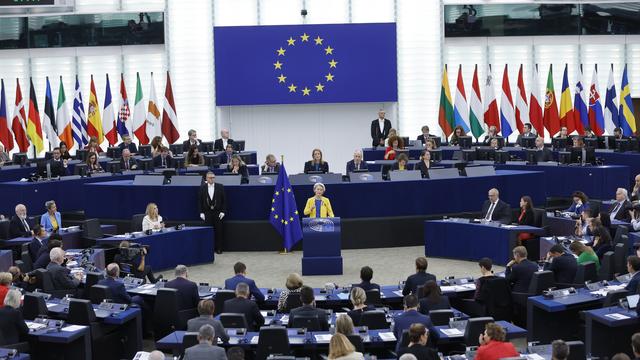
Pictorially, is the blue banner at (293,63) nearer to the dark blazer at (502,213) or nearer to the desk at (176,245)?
the desk at (176,245)

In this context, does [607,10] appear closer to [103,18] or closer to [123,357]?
[103,18]

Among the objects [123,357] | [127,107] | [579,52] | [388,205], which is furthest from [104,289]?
[579,52]

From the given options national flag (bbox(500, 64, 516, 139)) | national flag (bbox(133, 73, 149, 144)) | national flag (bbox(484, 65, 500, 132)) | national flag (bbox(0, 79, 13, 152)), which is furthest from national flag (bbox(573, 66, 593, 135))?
national flag (bbox(0, 79, 13, 152))

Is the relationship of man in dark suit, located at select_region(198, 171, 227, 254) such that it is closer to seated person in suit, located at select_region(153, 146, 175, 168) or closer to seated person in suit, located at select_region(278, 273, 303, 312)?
seated person in suit, located at select_region(153, 146, 175, 168)

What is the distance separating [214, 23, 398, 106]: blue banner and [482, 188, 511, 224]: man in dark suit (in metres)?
14.4

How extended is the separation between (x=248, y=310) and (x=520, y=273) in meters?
4.57

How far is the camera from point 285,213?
2220 centimetres

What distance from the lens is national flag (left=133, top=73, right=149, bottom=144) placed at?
34259mm

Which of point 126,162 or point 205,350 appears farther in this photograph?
point 126,162

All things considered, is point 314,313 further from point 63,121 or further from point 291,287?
point 63,121

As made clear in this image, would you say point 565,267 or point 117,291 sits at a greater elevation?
point 565,267

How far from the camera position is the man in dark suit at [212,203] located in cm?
2330

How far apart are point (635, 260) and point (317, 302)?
4735 mm

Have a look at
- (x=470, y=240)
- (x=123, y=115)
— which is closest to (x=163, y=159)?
(x=123, y=115)
